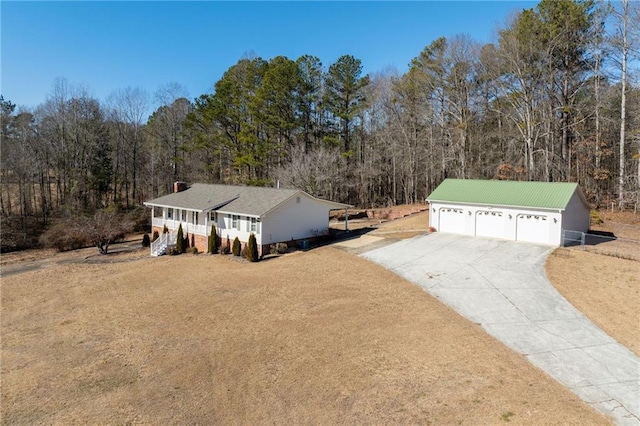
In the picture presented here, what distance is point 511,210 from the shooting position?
24141 mm

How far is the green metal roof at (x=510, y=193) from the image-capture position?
2311cm

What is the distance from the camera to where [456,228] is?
26.6 metres

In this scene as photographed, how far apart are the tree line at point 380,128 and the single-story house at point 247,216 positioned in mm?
9149

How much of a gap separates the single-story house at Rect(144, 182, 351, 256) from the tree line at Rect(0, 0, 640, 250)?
9149mm

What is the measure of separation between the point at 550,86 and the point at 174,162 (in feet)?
128

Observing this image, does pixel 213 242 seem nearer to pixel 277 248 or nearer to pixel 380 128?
pixel 277 248

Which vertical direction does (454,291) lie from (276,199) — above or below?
below

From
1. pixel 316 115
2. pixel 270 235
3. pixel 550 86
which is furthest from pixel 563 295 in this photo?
pixel 316 115

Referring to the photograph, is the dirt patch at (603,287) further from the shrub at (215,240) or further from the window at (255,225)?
the shrub at (215,240)

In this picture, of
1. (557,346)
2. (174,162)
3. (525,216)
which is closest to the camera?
(557,346)

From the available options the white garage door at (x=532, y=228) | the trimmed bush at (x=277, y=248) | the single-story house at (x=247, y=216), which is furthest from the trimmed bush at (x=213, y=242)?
the white garage door at (x=532, y=228)

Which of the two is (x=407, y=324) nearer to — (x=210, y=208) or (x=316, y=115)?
(x=210, y=208)

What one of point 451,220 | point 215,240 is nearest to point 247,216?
→ point 215,240

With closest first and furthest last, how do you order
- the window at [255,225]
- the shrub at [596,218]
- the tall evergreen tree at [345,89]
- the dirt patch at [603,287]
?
the dirt patch at [603,287] < the window at [255,225] < the shrub at [596,218] < the tall evergreen tree at [345,89]
